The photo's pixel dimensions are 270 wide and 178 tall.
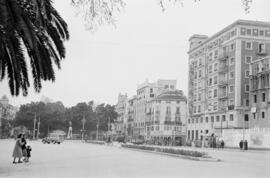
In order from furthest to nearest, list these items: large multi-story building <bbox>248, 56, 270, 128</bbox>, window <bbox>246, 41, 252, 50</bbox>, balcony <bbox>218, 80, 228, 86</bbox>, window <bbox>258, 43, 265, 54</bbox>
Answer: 1. balcony <bbox>218, 80, 228, 86</bbox>
2. window <bbox>258, 43, 265, 54</bbox>
3. window <bbox>246, 41, 252, 50</bbox>
4. large multi-story building <bbox>248, 56, 270, 128</bbox>

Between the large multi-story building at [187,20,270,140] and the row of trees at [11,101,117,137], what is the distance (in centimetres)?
2076

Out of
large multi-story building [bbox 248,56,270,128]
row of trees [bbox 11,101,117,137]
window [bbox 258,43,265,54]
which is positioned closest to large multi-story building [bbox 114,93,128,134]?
row of trees [bbox 11,101,117,137]

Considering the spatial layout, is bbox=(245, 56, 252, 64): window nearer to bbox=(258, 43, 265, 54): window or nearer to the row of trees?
bbox=(258, 43, 265, 54): window

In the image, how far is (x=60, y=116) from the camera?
75.9 metres

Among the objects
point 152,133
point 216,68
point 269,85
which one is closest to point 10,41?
point 269,85

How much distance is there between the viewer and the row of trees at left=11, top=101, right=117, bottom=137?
61.0 metres

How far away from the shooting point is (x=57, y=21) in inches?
579

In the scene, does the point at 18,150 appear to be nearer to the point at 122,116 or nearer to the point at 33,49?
the point at 33,49

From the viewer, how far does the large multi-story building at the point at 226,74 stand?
70.4 metres

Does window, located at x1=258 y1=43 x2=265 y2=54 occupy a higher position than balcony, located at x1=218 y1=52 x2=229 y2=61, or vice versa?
window, located at x1=258 y1=43 x2=265 y2=54

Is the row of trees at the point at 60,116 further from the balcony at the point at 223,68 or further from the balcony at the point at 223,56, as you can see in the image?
the balcony at the point at 223,56

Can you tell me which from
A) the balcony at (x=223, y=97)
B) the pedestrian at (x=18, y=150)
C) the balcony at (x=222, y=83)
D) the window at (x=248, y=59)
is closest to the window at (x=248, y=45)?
the window at (x=248, y=59)

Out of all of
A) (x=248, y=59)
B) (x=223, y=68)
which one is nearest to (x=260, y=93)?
(x=248, y=59)

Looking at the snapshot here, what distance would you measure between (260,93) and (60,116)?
3346 centimetres
